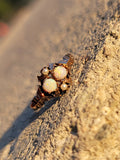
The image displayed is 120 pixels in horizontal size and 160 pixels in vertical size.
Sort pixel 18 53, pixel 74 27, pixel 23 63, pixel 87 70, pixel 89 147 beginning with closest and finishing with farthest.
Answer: pixel 89 147
pixel 87 70
pixel 74 27
pixel 23 63
pixel 18 53

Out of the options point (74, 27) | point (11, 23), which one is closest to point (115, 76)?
point (74, 27)

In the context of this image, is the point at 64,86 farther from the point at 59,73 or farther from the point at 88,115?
the point at 88,115

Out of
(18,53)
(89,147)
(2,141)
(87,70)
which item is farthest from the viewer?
(18,53)

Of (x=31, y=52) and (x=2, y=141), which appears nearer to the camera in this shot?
(x=2, y=141)

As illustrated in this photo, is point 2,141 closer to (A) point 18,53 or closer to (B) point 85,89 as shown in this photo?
(B) point 85,89

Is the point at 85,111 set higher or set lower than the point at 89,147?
higher

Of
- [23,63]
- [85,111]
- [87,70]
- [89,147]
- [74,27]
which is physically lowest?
[89,147]

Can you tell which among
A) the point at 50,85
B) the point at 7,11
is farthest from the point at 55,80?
the point at 7,11

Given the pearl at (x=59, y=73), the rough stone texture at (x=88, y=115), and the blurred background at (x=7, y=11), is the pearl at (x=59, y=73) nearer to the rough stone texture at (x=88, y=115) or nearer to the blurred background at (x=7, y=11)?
the rough stone texture at (x=88, y=115)
